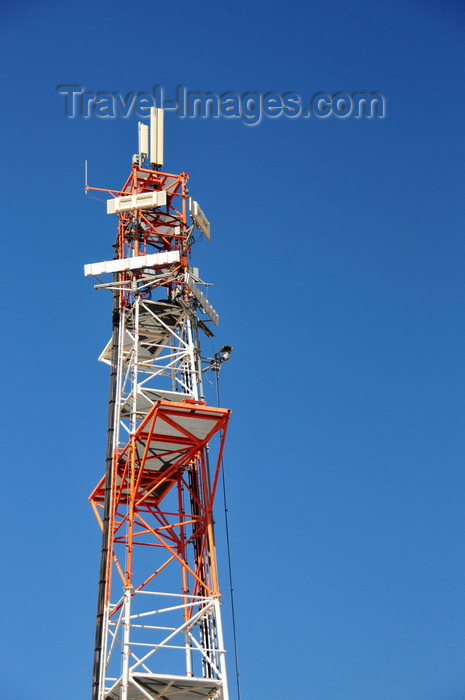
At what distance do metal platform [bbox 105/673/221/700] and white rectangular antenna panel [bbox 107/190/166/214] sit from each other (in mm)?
24501

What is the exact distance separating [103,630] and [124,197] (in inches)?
903

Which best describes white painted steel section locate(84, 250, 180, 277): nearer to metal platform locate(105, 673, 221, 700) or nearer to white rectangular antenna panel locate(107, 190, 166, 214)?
white rectangular antenna panel locate(107, 190, 166, 214)

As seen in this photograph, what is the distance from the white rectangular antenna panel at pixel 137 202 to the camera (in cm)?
5185

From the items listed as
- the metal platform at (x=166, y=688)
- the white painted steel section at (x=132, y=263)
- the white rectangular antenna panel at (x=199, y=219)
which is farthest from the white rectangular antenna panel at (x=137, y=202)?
the metal platform at (x=166, y=688)

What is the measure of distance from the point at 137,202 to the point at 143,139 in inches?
220

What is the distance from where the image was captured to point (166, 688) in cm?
3950

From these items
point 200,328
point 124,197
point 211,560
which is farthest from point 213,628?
point 124,197

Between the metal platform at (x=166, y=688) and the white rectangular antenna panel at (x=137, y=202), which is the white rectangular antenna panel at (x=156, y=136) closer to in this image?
the white rectangular antenna panel at (x=137, y=202)

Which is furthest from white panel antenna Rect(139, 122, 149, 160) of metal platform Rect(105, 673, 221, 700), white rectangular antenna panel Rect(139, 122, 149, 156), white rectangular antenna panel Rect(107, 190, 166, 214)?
metal platform Rect(105, 673, 221, 700)

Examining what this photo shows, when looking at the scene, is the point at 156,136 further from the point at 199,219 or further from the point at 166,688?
the point at 166,688

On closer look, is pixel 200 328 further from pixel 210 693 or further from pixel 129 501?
pixel 210 693

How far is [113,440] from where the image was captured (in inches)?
1829

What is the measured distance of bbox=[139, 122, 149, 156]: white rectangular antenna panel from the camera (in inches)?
2176

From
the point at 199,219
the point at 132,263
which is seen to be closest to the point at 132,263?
the point at 132,263
